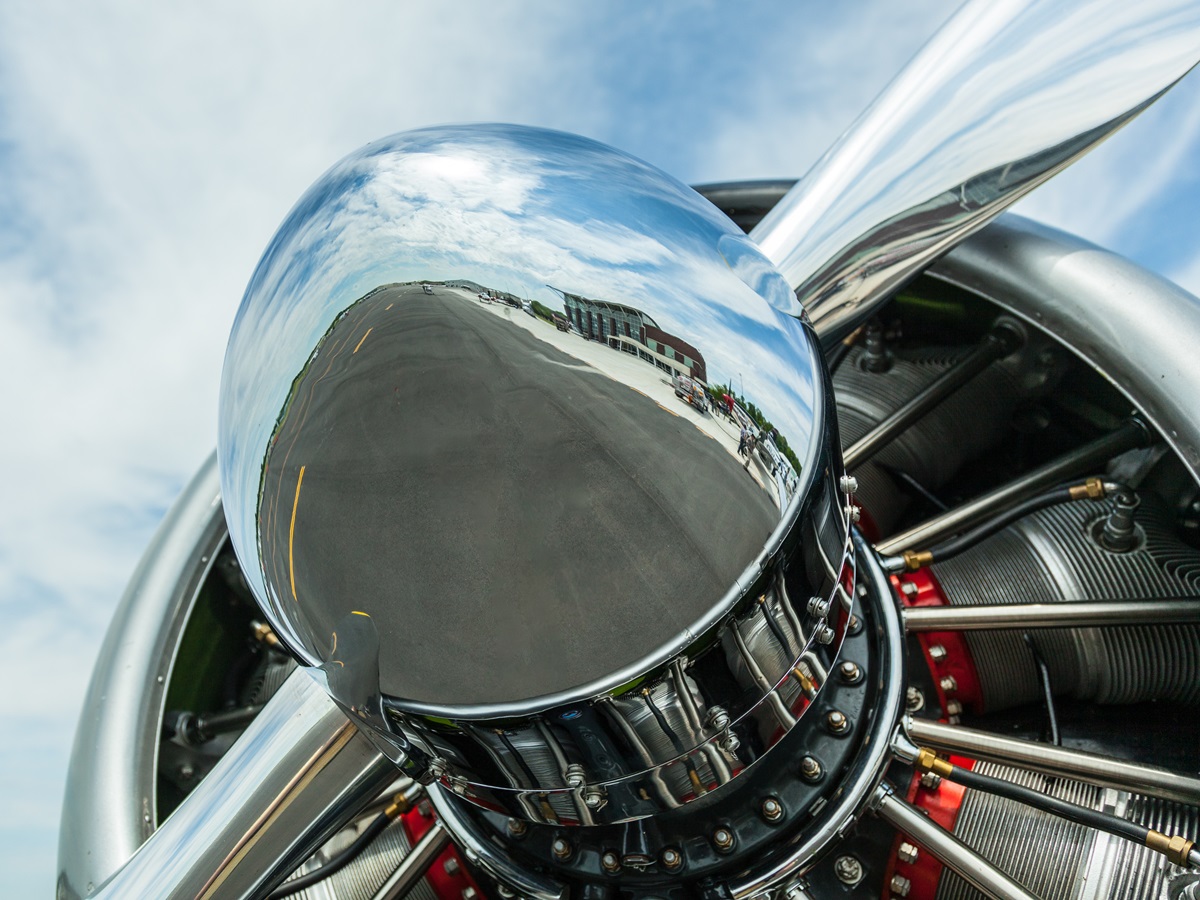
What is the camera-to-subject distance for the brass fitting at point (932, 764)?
8.41 feet

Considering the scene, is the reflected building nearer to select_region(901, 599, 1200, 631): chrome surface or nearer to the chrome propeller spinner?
the chrome propeller spinner

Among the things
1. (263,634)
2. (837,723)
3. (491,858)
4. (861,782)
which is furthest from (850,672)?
(263,634)

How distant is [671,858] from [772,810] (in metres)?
0.26

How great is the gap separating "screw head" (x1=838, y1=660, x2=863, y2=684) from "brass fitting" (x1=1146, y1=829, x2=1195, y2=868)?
0.73m

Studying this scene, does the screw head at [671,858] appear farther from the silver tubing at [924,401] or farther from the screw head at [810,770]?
the silver tubing at [924,401]

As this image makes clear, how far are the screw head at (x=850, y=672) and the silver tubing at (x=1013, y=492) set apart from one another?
2.64ft

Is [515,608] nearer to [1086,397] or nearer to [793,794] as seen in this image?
[793,794]

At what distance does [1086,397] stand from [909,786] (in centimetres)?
160

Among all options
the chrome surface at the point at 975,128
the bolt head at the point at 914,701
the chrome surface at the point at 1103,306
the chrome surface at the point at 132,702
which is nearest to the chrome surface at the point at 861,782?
the bolt head at the point at 914,701

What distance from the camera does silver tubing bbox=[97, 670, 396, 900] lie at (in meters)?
2.02

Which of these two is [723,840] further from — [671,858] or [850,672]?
[850,672]

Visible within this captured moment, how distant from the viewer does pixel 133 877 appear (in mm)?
2084

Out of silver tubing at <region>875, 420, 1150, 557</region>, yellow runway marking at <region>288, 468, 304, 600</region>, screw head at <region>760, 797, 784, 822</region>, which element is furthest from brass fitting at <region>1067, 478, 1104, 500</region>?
yellow runway marking at <region>288, 468, 304, 600</region>

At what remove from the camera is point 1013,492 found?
3461 millimetres
